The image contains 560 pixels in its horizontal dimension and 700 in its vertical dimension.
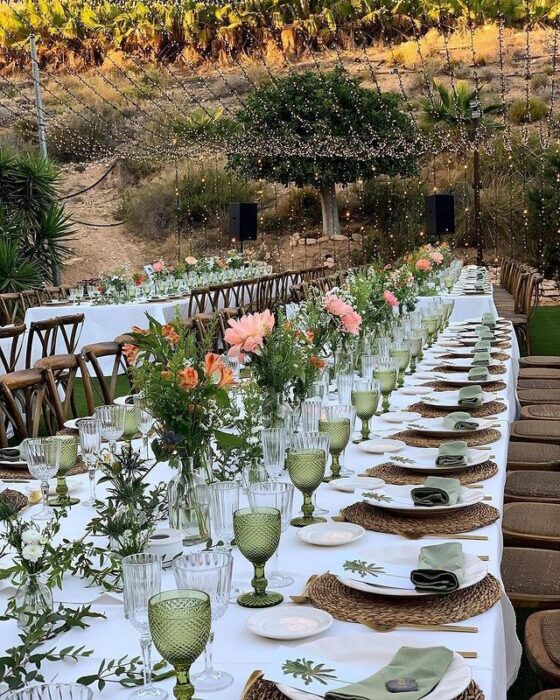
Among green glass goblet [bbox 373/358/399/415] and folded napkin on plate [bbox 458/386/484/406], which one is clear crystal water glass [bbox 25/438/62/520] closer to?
green glass goblet [bbox 373/358/399/415]

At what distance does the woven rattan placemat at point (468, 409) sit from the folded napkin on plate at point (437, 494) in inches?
40.2

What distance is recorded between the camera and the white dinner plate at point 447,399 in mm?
3240

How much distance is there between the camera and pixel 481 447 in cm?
268

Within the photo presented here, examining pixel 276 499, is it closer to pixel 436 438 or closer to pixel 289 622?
pixel 289 622

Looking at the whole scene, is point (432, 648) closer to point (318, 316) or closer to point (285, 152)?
point (318, 316)

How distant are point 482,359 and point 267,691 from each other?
314cm

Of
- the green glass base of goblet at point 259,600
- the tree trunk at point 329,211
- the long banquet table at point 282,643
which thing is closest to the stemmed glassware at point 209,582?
the long banquet table at point 282,643

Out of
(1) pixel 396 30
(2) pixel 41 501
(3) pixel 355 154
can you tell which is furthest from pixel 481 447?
(1) pixel 396 30

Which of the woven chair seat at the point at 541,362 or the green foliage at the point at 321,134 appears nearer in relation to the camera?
the woven chair seat at the point at 541,362

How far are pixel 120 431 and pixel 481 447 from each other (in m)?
1.03

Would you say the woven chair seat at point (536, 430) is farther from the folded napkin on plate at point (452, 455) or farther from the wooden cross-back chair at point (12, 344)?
the wooden cross-back chair at point (12, 344)

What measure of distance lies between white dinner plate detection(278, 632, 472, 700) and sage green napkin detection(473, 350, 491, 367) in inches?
113

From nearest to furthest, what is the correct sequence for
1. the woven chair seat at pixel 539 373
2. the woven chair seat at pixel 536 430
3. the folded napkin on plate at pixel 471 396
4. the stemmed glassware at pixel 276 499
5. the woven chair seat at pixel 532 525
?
the stemmed glassware at pixel 276 499 → the woven chair seat at pixel 532 525 → the folded napkin on plate at pixel 471 396 → the woven chair seat at pixel 536 430 → the woven chair seat at pixel 539 373

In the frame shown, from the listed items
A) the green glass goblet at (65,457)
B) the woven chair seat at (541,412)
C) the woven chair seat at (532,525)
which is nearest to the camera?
the green glass goblet at (65,457)
